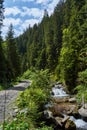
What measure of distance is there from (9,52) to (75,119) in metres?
43.3

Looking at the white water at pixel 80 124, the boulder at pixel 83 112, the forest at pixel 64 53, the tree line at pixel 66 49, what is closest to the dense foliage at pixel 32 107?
the forest at pixel 64 53

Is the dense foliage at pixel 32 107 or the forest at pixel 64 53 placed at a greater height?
the dense foliage at pixel 32 107

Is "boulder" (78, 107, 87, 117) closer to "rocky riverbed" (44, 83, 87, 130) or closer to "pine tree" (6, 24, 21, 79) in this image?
"rocky riverbed" (44, 83, 87, 130)

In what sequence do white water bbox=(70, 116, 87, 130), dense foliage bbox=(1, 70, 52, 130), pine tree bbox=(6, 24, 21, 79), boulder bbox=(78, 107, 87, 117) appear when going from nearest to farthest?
dense foliage bbox=(1, 70, 52, 130)
white water bbox=(70, 116, 87, 130)
boulder bbox=(78, 107, 87, 117)
pine tree bbox=(6, 24, 21, 79)

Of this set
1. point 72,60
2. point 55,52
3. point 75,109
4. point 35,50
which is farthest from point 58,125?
point 35,50

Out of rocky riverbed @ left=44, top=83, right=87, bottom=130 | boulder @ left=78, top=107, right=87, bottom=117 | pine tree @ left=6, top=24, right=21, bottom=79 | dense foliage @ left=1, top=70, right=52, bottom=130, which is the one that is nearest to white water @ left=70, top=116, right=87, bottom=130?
rocky riverbed @ left=44, top=83, right=87, bottom=130

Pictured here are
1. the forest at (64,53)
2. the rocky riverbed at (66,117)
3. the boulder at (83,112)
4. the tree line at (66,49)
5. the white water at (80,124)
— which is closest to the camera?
the rocky riverbed at (66,117)

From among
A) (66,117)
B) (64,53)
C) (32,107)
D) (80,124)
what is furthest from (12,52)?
(32,107)

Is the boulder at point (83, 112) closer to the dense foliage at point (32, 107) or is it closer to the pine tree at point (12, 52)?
the dense foliage at point (32, 107)

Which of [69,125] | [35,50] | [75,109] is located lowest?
[35,50]

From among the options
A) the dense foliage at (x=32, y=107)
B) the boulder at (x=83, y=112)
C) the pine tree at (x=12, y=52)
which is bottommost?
the pine tree at (x=12, y=52)

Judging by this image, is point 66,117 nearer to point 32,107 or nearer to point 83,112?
point 83,112

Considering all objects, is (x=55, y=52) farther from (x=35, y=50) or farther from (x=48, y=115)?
(x=48, y=115)

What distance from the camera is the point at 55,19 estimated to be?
98812 millimetres
